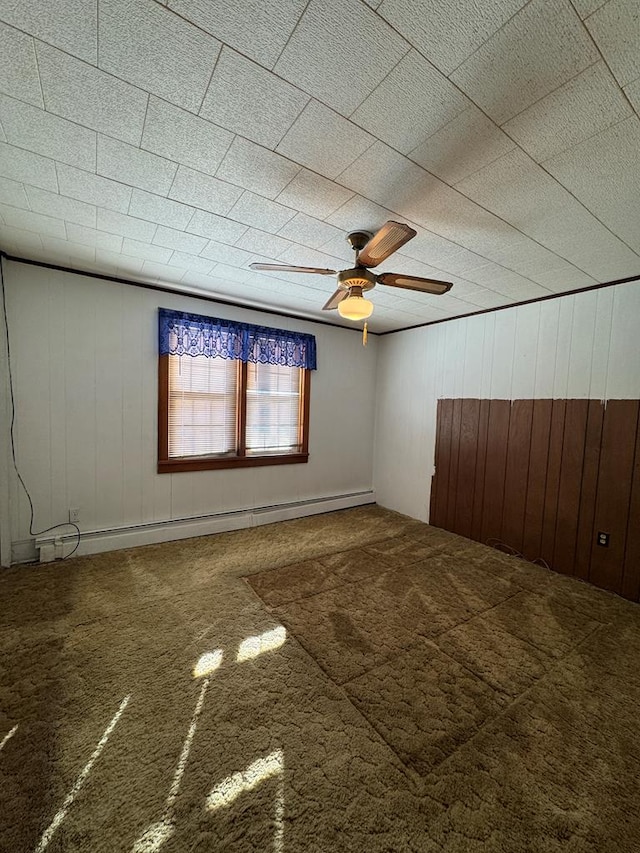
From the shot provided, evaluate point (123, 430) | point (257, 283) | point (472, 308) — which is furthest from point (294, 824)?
point (472, 308)

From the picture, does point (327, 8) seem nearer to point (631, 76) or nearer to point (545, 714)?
point (631, 76)

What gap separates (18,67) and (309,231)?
4.73 ft

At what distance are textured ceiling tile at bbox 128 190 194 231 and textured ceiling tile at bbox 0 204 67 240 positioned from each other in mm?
627

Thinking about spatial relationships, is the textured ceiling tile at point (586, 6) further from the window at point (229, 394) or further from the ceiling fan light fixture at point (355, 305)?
the window at point (229, 394)

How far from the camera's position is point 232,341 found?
3832mm

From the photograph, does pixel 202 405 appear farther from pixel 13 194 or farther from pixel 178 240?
pixel 13 194

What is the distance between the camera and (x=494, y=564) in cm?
327

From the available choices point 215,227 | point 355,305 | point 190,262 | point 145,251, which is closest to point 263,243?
point 215,227

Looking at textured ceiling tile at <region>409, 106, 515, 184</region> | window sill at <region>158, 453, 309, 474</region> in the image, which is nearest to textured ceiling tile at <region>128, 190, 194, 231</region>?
textured ceiling tile at <region>409, 106, 515, 184</region>

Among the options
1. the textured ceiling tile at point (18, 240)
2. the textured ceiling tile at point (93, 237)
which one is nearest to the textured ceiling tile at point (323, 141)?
the textured ceiling tile at point (93, 237)

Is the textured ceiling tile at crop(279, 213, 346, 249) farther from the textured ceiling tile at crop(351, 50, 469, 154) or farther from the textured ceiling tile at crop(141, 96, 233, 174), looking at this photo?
the textured ceiling tile at crop(351, 50, 469, 154)

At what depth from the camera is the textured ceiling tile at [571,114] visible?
3.87ft

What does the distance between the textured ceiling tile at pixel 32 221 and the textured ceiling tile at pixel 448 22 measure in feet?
7.67

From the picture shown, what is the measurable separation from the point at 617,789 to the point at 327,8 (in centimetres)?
290
